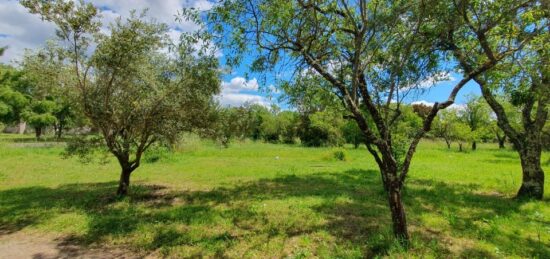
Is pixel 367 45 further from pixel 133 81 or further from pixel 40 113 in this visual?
pixel 40 113

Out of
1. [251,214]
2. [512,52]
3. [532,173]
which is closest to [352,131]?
[532,173]

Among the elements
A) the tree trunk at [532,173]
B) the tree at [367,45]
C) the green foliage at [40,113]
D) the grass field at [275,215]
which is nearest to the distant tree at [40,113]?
the green foliage at [40,113]

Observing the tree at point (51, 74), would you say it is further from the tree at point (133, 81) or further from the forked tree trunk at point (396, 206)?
the forked tree trunk at point (396, 206)

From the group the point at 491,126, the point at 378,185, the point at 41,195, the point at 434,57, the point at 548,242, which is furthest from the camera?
the point at 491,126

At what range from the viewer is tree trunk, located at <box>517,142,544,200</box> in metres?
10.4

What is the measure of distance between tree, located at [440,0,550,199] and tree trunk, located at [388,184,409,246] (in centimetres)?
292

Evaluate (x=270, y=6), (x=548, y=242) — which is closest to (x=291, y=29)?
(x=270, y=6)

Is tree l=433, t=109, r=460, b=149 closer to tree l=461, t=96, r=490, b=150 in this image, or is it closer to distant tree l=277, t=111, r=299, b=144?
tree l=461, t=96, r=490, b=150

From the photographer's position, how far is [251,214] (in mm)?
8789

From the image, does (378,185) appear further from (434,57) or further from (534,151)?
(434,57)

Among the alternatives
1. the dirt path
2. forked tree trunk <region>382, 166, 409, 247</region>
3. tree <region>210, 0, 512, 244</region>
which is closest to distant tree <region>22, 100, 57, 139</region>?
the dirt path

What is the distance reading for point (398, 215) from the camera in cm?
620

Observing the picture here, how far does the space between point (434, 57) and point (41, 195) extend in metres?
13.6

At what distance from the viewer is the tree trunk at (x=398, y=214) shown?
6.08 m
